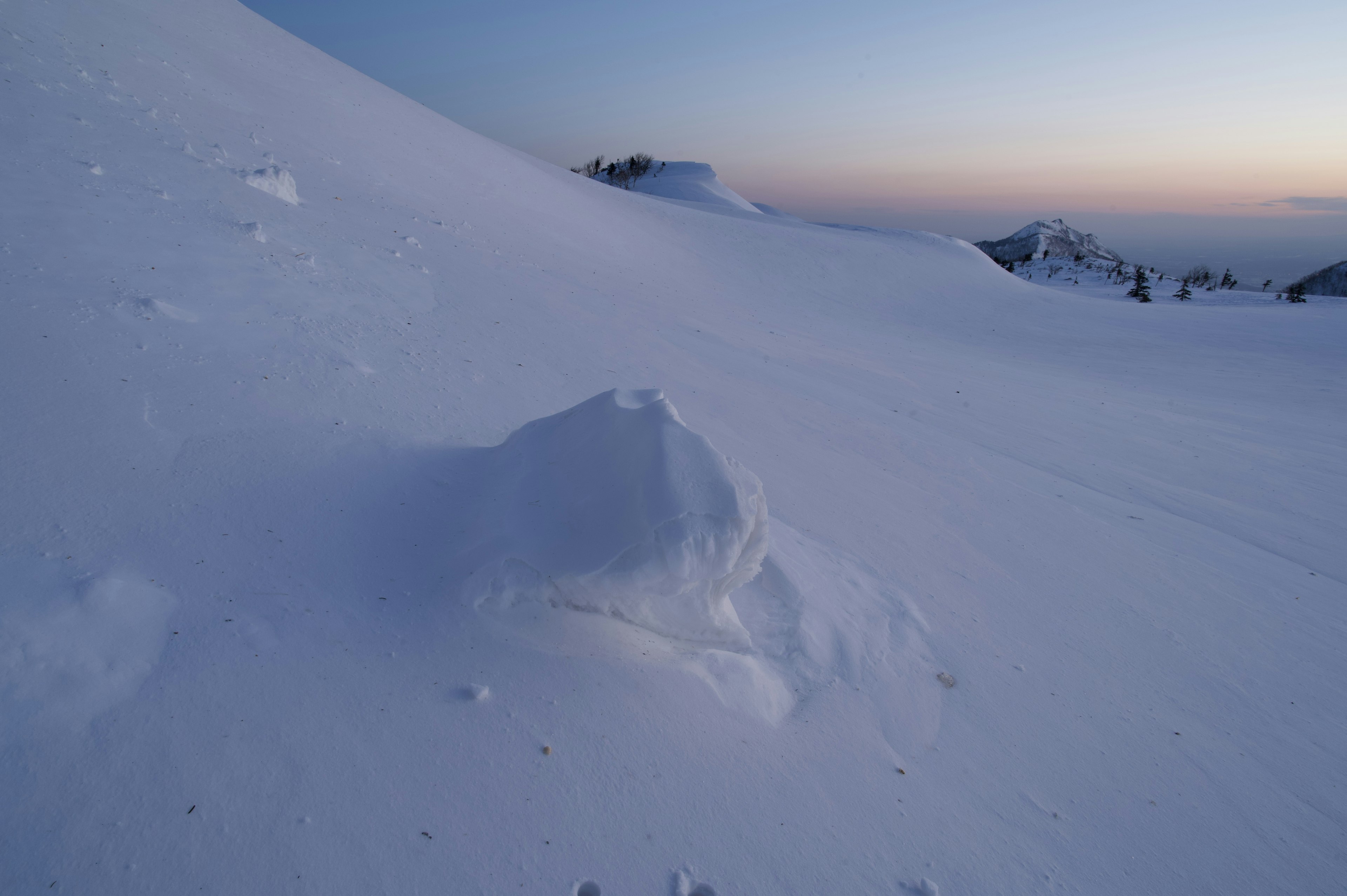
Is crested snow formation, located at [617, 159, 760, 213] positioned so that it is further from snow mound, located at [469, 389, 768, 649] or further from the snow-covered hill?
snow mound, located at [469, 389, 768, 649]

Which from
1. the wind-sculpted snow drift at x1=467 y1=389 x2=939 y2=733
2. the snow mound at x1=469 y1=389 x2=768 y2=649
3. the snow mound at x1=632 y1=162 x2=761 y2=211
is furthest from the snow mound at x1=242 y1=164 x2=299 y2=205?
the snow mound at x1=632 y1=162 x2=761 y2=211

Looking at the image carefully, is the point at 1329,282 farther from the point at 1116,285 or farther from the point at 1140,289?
the point at 1140,289

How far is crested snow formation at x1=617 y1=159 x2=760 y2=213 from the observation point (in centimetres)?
3253

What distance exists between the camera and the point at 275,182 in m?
5.77

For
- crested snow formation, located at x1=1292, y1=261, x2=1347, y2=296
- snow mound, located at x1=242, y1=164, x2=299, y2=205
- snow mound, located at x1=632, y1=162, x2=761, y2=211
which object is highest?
snow mound, located at x1=632, y1=162, x2=761, y2=211

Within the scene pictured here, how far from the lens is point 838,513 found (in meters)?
3.95

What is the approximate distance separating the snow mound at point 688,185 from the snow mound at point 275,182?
25588mm

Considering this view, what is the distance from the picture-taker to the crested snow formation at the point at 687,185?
3253cm

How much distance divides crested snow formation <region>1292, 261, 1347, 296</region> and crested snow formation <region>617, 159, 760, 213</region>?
70.3 ft

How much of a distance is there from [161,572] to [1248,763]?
4050 mm

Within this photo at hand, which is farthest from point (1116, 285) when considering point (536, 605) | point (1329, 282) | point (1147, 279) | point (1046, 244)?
point (536, 605)

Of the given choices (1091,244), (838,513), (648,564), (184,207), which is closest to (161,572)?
(648,564)

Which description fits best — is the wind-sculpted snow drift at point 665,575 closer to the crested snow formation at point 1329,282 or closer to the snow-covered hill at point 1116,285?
the snow-covered hill at point 1116,285

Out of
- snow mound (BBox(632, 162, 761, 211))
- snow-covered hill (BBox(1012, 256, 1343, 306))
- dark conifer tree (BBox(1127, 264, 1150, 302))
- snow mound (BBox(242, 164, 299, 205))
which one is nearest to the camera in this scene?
snow mound (BBox(242, 164, 299, 205))
